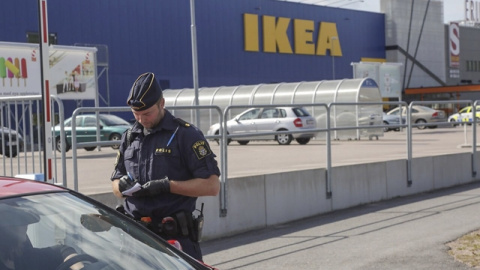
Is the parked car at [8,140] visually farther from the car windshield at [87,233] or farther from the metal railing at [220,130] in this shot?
the car windshield at [87,233]

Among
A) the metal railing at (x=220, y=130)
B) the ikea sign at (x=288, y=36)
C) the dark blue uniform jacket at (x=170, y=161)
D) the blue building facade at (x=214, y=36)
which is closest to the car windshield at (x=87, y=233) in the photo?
the dark blue uniform jacket at (x=170, y=161)

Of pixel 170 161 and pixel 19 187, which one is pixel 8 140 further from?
pixel 19 187

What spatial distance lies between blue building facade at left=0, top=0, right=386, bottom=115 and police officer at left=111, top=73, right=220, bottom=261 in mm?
36876

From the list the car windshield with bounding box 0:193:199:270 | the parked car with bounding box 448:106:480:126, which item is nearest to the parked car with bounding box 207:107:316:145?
the parked car with bounding box 448:106:480:126

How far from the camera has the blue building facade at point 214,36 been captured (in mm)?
43375

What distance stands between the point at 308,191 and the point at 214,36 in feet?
132

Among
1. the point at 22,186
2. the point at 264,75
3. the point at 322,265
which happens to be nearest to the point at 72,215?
the point at 22,186

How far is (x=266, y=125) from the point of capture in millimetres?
18703

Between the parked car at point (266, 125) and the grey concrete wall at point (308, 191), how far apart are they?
69cm

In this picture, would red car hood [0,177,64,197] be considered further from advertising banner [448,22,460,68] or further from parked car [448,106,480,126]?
advertising banner [448,22,460,68]

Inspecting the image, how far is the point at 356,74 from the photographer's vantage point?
4597cm

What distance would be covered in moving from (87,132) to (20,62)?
1728 cm

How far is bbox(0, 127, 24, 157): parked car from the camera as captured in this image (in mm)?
8141

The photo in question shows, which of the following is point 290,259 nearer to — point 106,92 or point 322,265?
point 322,265
